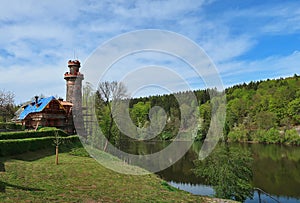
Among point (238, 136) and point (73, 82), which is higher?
point (73, 82)

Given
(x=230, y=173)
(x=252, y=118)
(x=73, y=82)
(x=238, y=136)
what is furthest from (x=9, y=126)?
(x=252, y=118)

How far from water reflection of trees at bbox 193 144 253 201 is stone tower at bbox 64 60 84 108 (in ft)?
91.8

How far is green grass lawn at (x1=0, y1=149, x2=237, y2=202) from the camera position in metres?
10.7

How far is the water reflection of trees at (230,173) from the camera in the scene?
15.6m

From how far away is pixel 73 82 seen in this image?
41312 millimetres

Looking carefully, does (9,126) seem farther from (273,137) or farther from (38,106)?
(273,137)

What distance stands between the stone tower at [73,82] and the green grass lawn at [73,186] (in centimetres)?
2281

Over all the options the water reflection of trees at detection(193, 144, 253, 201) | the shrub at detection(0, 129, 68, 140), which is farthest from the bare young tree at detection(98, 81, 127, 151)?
the water reflection of trees at detection(193, 144, 253, 201)

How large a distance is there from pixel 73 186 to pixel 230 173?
864 centimetres

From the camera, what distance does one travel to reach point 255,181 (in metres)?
22.9

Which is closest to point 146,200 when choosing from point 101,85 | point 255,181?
point 255,181

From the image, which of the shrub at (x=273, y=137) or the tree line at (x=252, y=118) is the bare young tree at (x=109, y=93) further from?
the shrub at (x=273, y=137)

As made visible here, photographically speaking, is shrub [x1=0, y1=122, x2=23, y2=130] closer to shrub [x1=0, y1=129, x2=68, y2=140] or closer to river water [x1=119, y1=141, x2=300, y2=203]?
shrub [x1=0, y1=129, x2=68, y2=140]

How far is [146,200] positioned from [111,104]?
20043 mm
